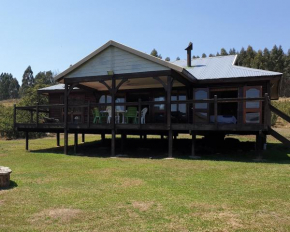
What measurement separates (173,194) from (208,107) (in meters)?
8.10

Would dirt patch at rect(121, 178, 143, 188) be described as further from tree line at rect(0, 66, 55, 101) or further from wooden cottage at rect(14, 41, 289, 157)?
tree line at rect(0, 66, 55, 101)

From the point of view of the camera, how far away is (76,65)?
1388 cm

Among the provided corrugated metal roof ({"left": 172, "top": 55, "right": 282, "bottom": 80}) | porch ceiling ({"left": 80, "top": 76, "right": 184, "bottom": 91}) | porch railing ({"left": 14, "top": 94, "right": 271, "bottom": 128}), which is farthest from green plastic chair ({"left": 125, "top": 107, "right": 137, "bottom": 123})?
corrugated metal roof ({"left": 172, "top": 55, "right": 282, "bottom": 80})

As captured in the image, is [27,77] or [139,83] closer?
[139,83]

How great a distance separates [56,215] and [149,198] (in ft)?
6.40

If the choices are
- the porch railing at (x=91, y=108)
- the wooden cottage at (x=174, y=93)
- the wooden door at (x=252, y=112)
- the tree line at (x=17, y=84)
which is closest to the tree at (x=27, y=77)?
the tree line at (x=17, y=84)

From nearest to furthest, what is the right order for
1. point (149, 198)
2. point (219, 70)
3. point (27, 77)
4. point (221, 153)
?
point (149, 198)
point (221, 153)
point (219, 70)
point (27, 77)

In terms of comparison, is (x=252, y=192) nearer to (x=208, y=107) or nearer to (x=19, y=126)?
(x=208, y=107)

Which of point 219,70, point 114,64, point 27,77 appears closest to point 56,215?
point 114,64

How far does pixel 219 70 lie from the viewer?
47.9ft

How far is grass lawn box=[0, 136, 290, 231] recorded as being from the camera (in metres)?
4.70

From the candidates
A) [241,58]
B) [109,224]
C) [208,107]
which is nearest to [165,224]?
[109,224]

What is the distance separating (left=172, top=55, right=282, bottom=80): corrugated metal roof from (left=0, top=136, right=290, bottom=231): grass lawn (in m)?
4.56

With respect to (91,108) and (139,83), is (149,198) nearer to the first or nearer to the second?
(139,83)
